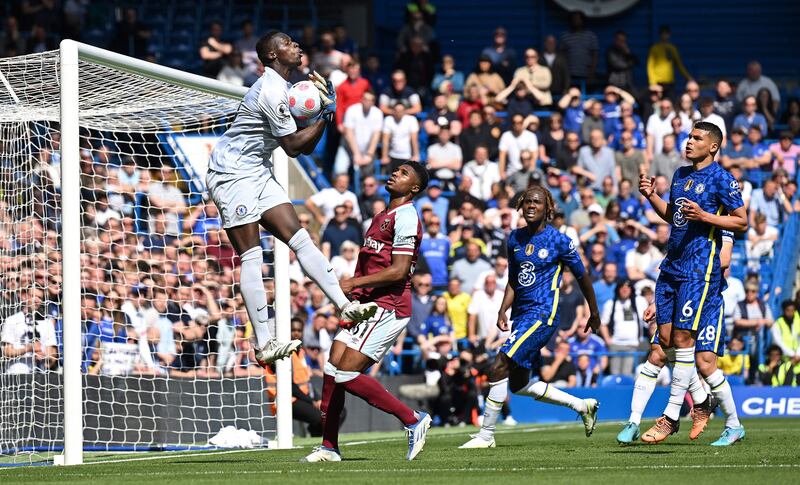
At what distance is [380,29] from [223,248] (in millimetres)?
9908

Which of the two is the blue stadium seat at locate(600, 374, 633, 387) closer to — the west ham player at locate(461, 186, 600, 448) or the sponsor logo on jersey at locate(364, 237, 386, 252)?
the west ham player at locate(461, 186, 600, 448)

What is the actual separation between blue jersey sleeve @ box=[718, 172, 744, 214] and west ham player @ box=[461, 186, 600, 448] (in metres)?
1.53

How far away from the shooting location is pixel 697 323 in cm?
1048

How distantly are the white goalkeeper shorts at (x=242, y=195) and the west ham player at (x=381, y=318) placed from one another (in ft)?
2.56

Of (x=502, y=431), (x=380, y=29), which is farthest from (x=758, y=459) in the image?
(x=380, y=29)

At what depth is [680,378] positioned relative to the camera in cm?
1067

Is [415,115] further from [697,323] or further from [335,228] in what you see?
[697,323]

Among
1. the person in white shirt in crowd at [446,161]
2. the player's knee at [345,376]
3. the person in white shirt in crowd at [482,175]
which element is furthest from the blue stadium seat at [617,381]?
the player's knee at [345,376]

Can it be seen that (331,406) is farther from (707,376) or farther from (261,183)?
(707,376)

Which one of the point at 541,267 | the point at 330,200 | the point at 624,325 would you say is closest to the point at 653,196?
the point at 541,267

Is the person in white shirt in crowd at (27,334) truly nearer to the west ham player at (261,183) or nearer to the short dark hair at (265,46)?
the west ham player at (261,183)

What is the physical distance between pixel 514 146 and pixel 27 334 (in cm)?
1044

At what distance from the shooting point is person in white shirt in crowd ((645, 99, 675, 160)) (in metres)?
22.4

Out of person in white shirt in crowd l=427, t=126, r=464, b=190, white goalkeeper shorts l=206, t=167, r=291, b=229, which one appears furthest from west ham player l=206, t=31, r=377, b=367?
person in white shirt in crowd l=427, t=126, r=464, b=190
